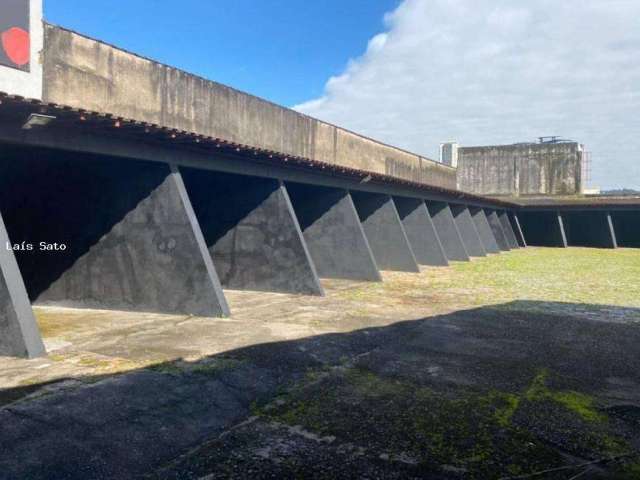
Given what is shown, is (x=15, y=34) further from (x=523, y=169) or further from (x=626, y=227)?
(x=523, y=169)

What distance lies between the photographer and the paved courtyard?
156 inches

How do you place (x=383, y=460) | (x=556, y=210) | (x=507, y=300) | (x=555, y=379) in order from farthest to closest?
Answer: 1. (x=556, y=210)
2. (x=507, y=300)
3. (x=555, y=379)
4. (x=383, y=460)

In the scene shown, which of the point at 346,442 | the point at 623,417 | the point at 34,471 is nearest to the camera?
the point at 34,471

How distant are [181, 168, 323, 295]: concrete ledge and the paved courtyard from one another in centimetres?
235

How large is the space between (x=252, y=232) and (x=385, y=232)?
23.0 ft

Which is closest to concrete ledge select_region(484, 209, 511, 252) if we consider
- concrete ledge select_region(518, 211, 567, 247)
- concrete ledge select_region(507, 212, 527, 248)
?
concrete ledge select_region(507, 212, 527, 248)

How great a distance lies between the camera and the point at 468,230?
84.1 ft

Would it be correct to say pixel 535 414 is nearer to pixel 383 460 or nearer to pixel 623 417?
pixel 623 417

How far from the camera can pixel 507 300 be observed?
12297mm

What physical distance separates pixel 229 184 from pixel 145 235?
12.3 ft

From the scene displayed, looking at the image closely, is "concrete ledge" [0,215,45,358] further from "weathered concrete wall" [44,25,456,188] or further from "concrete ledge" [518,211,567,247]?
"concrete ledge" [518,211,567,247]

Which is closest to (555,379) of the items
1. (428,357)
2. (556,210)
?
(428,357)

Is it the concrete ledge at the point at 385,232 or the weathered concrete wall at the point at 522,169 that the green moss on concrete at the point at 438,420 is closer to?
the concrete ledge at the point at 385,232

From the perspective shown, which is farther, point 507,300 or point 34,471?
point 507,300
